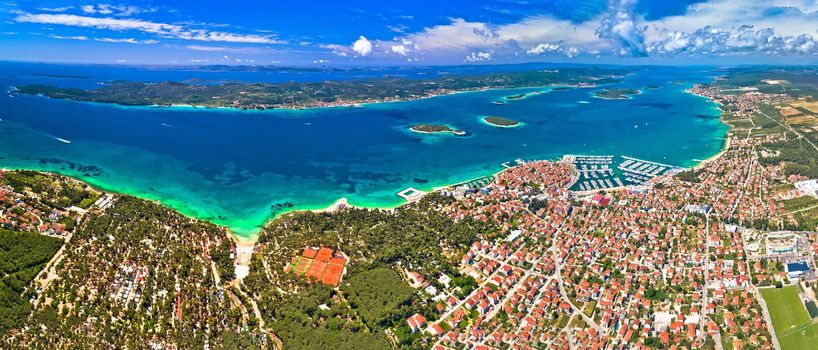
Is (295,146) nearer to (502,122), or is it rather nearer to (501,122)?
(501,122)

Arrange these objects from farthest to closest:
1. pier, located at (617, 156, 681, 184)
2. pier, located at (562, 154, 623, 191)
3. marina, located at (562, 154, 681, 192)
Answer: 1. pier, located at (617, 156, 681, 184)
2. marina, located at (562, 154, 681, 192)
3. pier, located at (562, 154, 623, 191)

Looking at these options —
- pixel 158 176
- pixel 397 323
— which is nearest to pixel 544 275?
pixel 397 323

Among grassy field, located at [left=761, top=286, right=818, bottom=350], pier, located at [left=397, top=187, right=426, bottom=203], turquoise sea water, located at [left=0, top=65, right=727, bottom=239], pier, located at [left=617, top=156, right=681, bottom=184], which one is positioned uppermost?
turquoise sea water, located at [left=0, top=65, right=727, bottom=239]

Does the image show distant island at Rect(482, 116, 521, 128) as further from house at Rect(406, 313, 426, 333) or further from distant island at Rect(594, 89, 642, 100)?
house at Rect(406, 313, 426, 333)

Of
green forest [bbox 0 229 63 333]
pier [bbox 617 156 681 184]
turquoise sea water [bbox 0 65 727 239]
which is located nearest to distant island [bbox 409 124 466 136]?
turquoise sea water [bbox 0 65 727 239]

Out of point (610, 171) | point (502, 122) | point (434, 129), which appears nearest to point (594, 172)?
point (610, 171)

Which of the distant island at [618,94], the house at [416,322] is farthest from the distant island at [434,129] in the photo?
the distant island at [618,94]

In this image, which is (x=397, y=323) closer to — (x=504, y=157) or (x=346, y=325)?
(x=346, y=325)
